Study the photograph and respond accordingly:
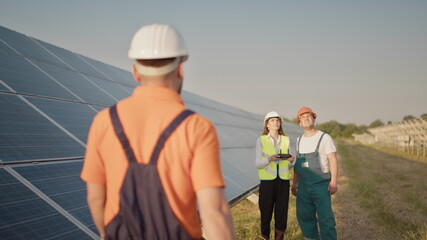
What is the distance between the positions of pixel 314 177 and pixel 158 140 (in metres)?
4.14

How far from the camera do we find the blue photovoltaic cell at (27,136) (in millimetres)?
3955

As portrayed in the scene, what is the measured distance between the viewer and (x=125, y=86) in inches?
427

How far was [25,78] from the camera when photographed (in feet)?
20.1

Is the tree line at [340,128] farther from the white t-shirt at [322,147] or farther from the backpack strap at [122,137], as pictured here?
the backpack strap at [122,137]

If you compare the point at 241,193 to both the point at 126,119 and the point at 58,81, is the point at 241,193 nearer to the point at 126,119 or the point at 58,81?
the point at 58,81

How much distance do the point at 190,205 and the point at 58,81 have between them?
21.1 feet

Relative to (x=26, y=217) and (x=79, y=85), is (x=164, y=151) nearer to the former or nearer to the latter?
(x=26, y=217)

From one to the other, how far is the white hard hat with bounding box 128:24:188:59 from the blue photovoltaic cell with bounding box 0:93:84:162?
2642mm

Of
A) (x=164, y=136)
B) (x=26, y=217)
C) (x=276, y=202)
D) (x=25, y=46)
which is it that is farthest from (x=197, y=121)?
(x=25, y=46)

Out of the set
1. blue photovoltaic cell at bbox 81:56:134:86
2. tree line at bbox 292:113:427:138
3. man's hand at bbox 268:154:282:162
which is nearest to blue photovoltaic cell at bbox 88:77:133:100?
blue photovoltaic cell at bbox 81:56:134:86

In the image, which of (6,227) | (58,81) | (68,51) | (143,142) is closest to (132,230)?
(143,142)

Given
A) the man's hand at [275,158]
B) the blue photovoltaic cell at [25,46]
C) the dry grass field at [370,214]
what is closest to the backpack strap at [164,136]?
the man's hand at [275,158]

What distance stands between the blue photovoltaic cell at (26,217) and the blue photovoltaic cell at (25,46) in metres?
5.28

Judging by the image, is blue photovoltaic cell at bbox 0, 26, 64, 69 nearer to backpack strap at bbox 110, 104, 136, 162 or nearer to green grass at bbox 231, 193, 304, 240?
green grass at bbox 231, 193, 304, 240
